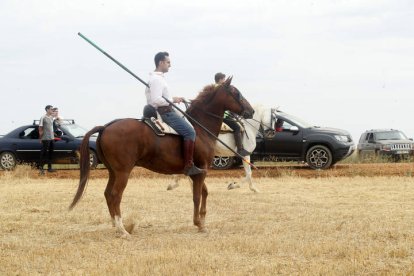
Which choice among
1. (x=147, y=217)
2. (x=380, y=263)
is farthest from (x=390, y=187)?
(x=380, y=263)

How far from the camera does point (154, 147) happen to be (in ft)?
37.7

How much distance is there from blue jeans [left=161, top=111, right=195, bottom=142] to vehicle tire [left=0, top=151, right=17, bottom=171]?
51.3 ft

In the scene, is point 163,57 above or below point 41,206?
above

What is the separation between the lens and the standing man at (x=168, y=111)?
11.4 metres

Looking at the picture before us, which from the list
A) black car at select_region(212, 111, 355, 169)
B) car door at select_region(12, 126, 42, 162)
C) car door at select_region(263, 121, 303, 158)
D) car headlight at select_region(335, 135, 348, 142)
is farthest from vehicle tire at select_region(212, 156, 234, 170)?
car door at select_region(12, 126, 42, 162)

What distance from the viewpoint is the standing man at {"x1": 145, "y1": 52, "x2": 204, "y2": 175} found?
11.4m

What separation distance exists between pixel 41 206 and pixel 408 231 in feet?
24.5

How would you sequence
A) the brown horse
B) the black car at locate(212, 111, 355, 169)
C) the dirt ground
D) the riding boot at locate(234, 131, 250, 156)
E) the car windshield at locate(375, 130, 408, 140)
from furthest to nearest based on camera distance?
the car windshield at locate(375, 130, 408, 140) → the black car at locate(212, 111, 355, 169) → the dirt ground → the riding boot at locate(234, 131, 250, 156) → the brown horse

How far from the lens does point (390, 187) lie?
18.7 meters

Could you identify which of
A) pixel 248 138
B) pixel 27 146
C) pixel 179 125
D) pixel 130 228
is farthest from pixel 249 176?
pixel 27 146

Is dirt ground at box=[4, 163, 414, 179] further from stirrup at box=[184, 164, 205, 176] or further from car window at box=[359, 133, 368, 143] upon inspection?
stirrup at box=[184, 164, 205, 176]

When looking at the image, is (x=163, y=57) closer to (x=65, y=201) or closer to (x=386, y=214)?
(x=386, y=214)

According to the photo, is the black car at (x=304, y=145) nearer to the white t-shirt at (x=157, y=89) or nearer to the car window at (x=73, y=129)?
the car window at (x=73, y=129)

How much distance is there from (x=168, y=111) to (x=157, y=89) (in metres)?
0.43
